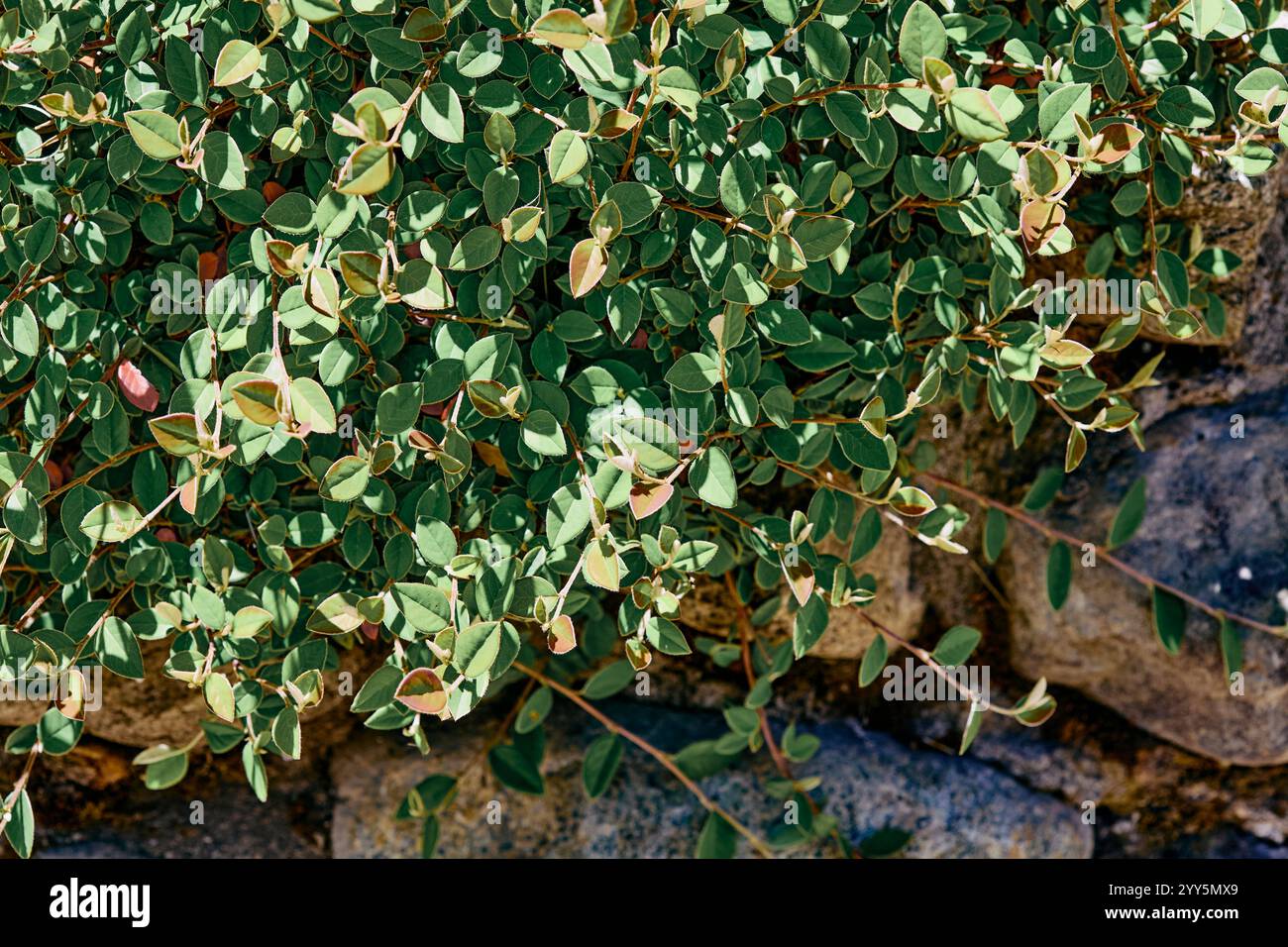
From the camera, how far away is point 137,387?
142cm

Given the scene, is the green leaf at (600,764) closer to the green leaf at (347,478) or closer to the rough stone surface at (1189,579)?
the green leaf at (347,478)

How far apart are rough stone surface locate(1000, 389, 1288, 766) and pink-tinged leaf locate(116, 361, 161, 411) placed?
1.58 meters

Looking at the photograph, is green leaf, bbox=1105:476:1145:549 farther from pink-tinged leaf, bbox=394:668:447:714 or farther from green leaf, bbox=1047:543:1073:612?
pink-tinged leaf, bbox=394:668:447:714

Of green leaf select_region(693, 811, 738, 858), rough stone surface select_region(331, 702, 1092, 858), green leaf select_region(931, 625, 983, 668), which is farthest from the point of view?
rough stone surface select_region(331, 702, 1092, 858)

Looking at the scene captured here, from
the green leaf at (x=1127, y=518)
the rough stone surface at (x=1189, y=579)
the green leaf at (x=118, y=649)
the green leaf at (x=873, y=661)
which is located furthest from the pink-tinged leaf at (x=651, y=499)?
the rough stone surface at (x=1189, y=579)

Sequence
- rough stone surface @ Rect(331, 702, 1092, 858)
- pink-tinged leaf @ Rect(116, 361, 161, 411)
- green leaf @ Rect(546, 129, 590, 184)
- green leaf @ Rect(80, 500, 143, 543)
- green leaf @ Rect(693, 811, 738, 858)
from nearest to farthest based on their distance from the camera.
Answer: green leaf @ Rect(546, 129, 590, 184)
green leaf @ Rect(80, 500, 143, 543)
pink-tinged leaf @ Rect(116, 361, 161, 411)
green leaf @ Rect(693, 811, 738, 858)
rough stone surface @ Rect(331, 702, 1092, 858)

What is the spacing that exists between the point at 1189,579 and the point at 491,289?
1450 mm

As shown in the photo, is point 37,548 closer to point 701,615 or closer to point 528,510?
point 528,510

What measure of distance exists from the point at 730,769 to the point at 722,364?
3.26 ft

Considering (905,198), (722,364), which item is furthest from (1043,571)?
(722,364)

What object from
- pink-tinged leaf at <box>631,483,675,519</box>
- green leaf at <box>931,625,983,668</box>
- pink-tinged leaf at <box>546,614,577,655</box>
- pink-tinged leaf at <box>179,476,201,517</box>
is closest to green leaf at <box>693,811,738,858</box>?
green leaf at <box>931,625,983,668</box>

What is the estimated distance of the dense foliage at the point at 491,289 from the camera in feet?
4.05

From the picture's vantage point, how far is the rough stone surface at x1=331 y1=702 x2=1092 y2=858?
6.41ft

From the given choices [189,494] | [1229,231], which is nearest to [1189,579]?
[1229,231]
